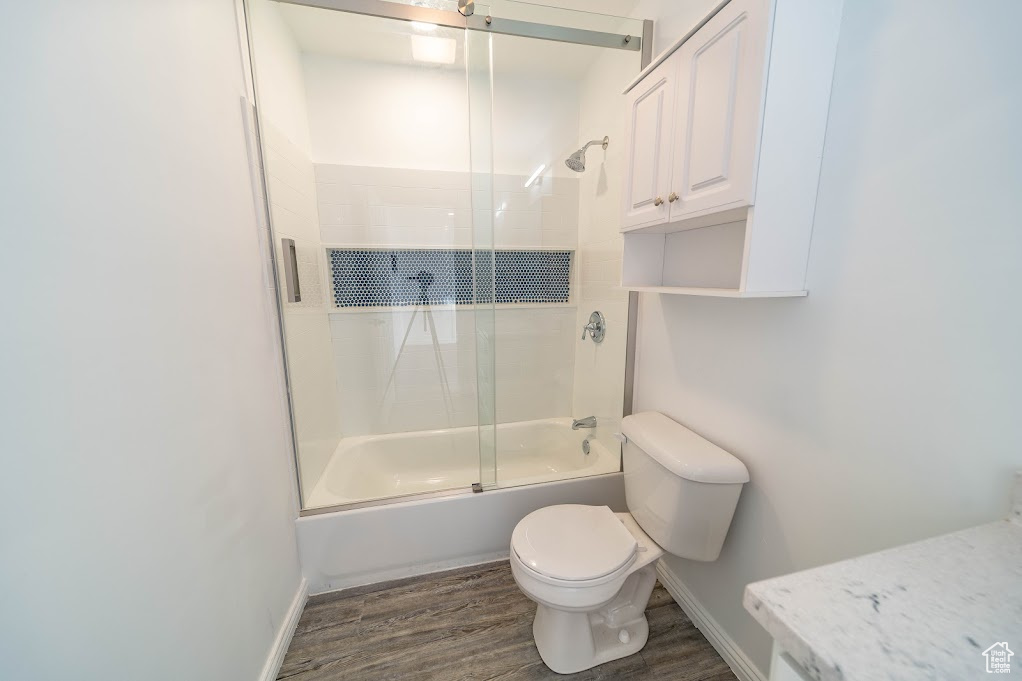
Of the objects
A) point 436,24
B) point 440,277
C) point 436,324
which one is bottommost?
point 436,324

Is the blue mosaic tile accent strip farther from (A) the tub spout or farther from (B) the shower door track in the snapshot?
(B) the shower door track

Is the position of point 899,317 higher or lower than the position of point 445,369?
higher

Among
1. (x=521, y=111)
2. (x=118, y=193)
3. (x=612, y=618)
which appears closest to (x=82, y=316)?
(x=118, y=193)

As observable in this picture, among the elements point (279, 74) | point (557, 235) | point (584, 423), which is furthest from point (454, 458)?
point (279, 74)

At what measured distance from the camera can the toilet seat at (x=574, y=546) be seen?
1.08 meters

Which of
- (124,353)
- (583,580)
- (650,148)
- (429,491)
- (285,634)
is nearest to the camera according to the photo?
(124,353)

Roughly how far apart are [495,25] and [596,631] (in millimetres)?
2523

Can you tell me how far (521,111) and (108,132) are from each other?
188 centimetres

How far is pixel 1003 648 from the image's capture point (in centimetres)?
38

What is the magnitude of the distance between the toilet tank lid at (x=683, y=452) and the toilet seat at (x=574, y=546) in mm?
316

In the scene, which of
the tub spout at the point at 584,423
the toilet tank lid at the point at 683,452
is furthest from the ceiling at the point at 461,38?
the tub spout at the point at 584,423

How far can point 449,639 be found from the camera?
1.31m

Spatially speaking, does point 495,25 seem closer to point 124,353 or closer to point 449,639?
point 124,353

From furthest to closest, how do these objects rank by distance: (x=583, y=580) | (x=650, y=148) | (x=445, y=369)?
(x=445, y=369) < (x=650, y=148) < (x=583, y=580)
